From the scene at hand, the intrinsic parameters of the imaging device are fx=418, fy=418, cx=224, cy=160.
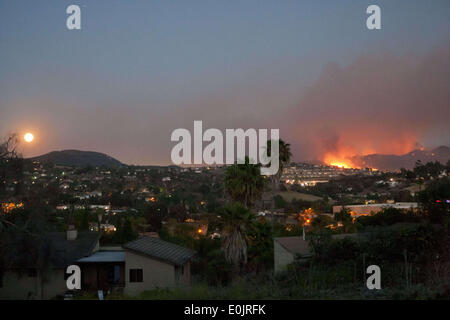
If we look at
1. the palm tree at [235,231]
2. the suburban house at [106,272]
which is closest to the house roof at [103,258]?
the suburban house at [106,272]

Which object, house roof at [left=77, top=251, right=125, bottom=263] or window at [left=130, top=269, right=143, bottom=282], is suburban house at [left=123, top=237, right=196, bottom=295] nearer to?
window at [left=130, top=269, right=143, bottom=282]

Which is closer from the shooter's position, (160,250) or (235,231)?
(160,250)

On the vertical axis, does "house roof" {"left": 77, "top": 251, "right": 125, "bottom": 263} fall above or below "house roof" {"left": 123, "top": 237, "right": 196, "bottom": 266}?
below

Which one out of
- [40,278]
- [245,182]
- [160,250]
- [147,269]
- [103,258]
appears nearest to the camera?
[147,269]

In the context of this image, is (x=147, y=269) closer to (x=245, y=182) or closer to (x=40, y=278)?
(x=40, y=278)

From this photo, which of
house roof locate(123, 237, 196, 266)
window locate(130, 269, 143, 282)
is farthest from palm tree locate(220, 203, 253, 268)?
window locate(130, 269, 143, 282)

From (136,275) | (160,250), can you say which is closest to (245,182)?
(160,250)

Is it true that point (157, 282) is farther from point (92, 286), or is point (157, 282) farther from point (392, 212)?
point (392, 212)
